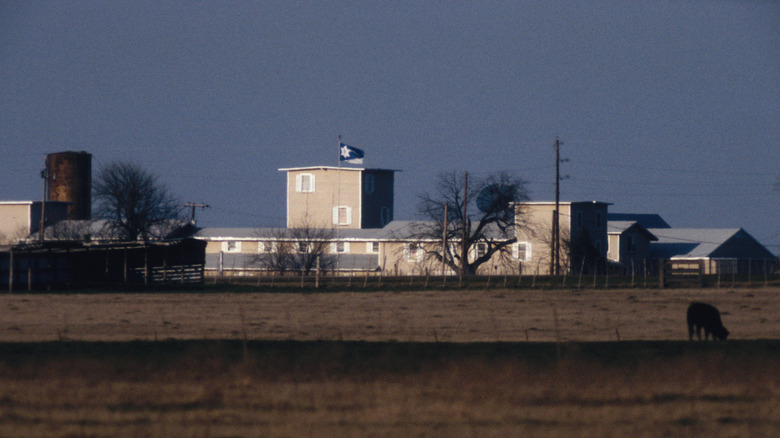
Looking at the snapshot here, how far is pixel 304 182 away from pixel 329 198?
138 inches

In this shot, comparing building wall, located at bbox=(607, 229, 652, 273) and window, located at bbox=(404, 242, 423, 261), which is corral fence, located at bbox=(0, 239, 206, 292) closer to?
window, located at bbox=(404, 242, 423, 261)

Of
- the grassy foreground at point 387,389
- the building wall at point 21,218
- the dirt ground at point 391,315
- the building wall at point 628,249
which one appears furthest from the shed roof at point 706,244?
the grassy foreground at point 387,389

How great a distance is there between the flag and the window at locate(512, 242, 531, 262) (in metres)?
18.1

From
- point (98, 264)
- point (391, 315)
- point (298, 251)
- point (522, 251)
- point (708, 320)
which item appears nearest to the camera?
point (708, 320)

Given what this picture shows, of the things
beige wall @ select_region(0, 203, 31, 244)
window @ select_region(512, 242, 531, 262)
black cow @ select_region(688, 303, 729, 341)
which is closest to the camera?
black cow @ select_region(688, 303, 729, 341)

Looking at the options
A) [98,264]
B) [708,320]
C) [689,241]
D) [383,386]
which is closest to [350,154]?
[689,241]

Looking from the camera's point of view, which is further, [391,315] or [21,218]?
[21,218]

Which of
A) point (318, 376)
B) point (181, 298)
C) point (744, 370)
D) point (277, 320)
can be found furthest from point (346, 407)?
point (181, 298)

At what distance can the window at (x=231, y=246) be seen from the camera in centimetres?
9212

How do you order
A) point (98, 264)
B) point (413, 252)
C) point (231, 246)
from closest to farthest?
point (98, 264), point (413, 252), point (231, 246)

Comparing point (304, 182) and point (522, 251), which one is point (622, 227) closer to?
point (522, 251)

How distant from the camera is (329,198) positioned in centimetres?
9575

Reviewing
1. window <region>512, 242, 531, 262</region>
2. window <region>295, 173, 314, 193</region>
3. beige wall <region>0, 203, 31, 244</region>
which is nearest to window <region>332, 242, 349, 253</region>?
window <region>295, 173, 314, 193</region>

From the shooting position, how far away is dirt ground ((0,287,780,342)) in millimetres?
26672
